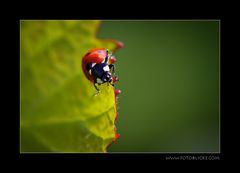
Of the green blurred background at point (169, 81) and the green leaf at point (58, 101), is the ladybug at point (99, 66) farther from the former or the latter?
the green blurred background at point (169, 81)

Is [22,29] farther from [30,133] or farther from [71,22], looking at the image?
[30,133]

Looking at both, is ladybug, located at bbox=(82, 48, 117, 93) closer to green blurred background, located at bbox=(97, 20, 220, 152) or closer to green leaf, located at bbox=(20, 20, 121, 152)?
green leaf, located at bbox=(20, 20, 121, 152)

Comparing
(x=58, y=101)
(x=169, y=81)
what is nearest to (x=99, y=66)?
(x=58, y=101)

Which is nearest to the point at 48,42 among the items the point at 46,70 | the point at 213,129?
the point at 46,70

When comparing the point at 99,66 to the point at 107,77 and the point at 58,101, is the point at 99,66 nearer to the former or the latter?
the point at 107,77

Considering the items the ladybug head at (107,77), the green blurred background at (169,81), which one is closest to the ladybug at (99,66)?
the ladybug head at (107,77)

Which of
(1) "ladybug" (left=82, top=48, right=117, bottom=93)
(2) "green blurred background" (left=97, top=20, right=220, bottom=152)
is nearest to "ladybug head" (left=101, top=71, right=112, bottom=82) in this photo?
(1) "ladybug" (left=82, top=48, right=117, bottom=93)
